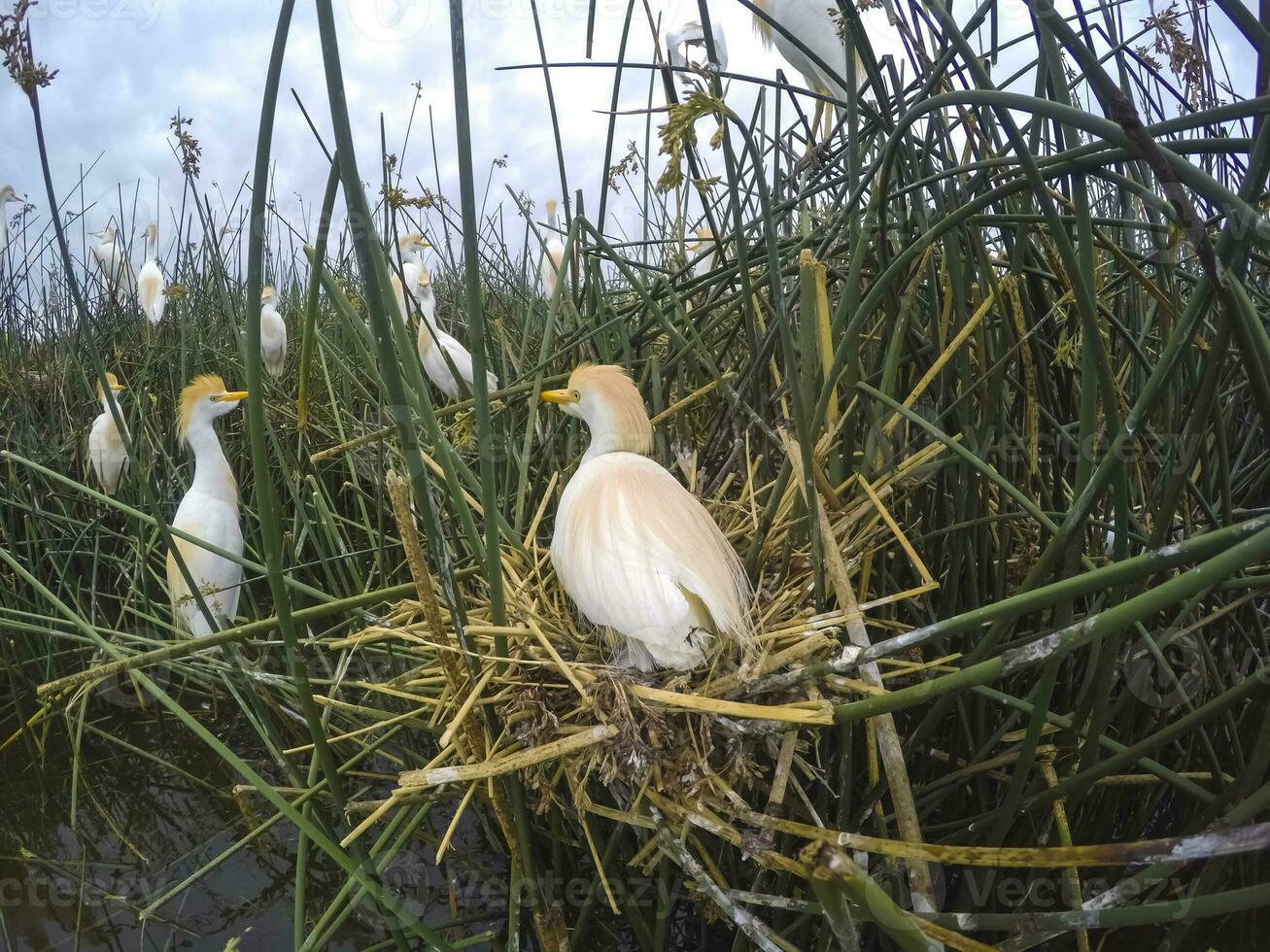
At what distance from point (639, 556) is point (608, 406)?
34 cm

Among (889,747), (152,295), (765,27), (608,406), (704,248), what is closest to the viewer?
(889,747)

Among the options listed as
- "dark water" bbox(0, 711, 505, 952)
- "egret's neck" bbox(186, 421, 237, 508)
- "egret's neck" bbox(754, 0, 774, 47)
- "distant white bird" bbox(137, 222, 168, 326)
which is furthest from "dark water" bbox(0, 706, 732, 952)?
"egret's neck" bbox(754, 0, 774, 47)

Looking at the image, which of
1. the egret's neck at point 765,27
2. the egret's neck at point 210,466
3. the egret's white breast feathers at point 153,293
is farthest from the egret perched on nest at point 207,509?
the egret's neck at point 765,27

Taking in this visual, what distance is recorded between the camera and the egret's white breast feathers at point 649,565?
1.07 meters

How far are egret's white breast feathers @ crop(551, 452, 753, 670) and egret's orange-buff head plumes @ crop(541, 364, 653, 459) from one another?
98mm

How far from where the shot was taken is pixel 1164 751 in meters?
1.34

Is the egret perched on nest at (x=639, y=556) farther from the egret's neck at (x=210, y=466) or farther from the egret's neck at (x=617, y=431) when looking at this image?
the egret's neck at (x=210, y=466)

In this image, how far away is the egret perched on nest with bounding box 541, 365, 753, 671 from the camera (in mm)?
1073

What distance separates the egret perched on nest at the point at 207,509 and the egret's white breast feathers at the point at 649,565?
1.59m

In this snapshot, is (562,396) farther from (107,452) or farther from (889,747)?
(107,452)

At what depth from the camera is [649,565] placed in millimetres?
1141

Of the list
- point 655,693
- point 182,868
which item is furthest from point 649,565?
point 182,868

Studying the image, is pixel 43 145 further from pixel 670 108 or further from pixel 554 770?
pixel 554 770

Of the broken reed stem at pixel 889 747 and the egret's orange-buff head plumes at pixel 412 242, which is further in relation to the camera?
the egret's orange-buff head plumes at pixel 412 242
